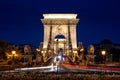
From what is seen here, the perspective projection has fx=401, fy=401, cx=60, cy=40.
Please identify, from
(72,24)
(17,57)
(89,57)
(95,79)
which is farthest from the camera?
(72,24)

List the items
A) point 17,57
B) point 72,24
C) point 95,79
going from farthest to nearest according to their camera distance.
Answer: point 72,24
point 17,57
point 95,79

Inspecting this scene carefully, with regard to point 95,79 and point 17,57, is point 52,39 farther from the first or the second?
point 95,79

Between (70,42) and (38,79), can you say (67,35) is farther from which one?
(38,79)

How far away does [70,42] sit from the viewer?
108m

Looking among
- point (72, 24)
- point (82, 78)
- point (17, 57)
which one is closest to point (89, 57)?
point (17, 57)

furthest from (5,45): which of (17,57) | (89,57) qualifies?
(89,57)

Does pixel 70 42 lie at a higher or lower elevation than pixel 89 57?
higher

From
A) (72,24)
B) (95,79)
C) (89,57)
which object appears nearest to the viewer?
(95,79)

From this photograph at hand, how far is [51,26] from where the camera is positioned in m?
107

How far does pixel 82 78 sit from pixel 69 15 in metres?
89.3

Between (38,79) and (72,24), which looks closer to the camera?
(38,79)

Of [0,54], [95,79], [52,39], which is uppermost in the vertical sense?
[52,39]

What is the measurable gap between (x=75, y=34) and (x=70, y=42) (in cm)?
279

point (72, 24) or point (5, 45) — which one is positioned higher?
point (72, 24)
